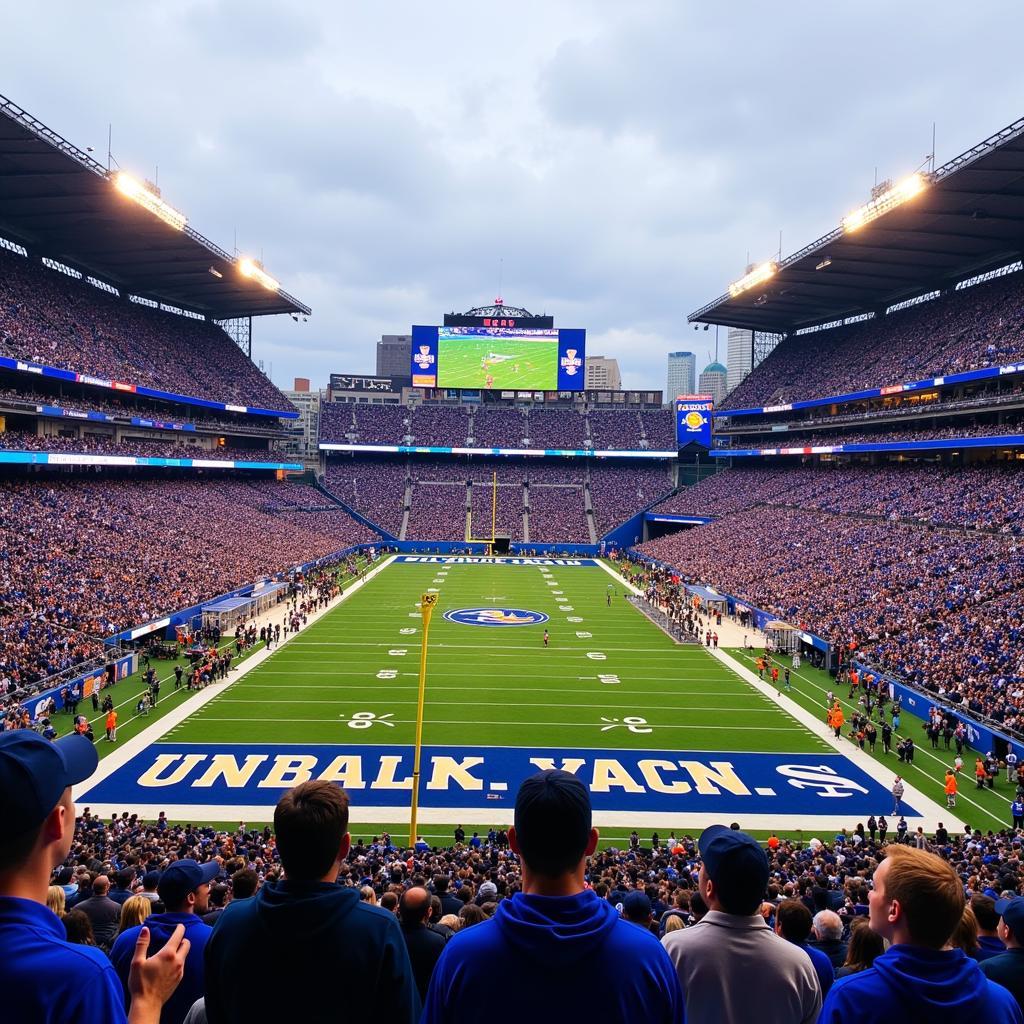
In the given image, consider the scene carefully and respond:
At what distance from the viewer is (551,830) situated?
2.24 metres

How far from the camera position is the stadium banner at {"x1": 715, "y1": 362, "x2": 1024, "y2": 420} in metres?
41.3

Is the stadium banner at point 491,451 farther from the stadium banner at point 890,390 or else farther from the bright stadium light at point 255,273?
the bright stadium light at point 255,273

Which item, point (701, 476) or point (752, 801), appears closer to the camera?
point (752, 801)

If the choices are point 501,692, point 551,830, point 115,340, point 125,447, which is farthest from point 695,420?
point 551,830

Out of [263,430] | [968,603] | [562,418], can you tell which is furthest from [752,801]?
[562,418]

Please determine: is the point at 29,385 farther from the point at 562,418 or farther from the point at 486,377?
the point at 562,418

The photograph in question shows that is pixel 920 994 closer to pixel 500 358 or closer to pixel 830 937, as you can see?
pixel 830 937

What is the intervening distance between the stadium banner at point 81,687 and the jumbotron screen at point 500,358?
54026mm

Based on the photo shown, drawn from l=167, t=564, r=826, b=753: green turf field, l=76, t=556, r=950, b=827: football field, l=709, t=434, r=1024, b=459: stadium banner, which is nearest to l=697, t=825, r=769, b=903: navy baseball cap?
l=76, t=556, r=950, b=827: football field

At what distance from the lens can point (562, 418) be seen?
8325 cm

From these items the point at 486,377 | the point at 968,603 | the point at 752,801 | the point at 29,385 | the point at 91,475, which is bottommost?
the point at 752,801

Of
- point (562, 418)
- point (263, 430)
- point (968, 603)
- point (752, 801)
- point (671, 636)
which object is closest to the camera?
point (752, 801)

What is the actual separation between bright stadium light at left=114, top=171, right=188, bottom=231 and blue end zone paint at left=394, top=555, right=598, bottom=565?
93.4 feet

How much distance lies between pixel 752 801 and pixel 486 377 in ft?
211
